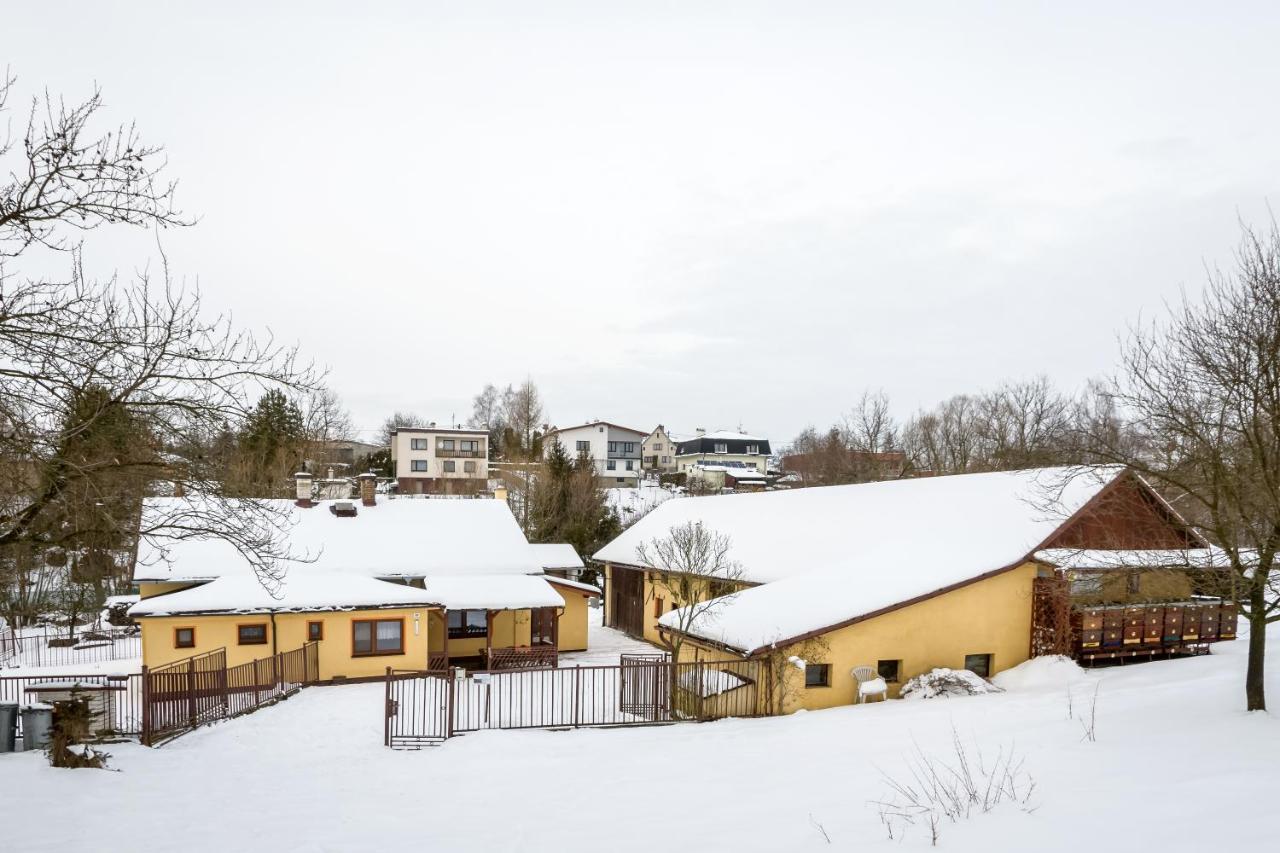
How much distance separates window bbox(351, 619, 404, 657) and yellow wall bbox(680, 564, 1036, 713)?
381 inches

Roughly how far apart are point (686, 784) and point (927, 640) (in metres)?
10.9

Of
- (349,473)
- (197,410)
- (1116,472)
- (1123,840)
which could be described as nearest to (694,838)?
(1123,840)

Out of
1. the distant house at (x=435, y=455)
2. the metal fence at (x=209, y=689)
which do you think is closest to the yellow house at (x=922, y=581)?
the metal fence at (x=209, y=689)

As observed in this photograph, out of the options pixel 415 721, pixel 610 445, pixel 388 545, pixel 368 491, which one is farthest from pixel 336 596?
pixel 610 445

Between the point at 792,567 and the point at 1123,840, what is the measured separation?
18.9m

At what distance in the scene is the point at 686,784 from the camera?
11594 millimetres

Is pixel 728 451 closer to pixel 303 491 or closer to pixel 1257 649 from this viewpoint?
pixel 303 491

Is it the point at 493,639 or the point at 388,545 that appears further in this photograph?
the point at 388,545

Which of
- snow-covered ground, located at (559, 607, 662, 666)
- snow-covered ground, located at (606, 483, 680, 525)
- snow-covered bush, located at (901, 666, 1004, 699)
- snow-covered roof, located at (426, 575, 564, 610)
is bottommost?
snow-covered ground, located at (559, 607, 662, 666)

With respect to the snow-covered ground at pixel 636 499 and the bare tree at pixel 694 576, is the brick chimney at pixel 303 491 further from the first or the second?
the snow-covered ground at pixel 636 499

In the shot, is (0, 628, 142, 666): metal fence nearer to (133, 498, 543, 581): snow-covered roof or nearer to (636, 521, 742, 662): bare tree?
(133, 498, 543, 581): snow-covered roof

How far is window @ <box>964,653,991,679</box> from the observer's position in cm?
2066

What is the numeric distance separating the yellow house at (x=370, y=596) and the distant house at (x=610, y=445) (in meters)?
64.1

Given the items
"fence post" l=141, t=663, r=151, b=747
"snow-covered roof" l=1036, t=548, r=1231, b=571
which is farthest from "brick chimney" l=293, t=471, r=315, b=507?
"snow-covered roof" l=1036, t=548, r=1231, b=571
